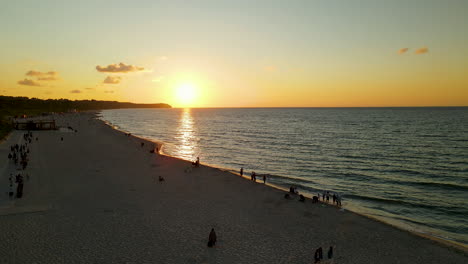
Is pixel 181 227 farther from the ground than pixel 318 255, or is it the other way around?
pixel 318 255

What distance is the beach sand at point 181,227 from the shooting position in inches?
632

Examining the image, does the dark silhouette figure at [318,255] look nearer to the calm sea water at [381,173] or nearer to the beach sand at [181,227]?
the beach sand at [181,227]

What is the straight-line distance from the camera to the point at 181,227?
19.6 metres

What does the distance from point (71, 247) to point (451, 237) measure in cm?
2474

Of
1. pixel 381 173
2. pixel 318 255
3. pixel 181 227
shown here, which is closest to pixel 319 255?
pixel 318 255

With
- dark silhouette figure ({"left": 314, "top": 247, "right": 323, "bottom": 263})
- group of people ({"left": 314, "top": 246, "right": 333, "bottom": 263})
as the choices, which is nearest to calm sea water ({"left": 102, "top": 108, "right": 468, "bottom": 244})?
group of people ({"left": 314, "top": 246, "right": 333, "bottom": 263})

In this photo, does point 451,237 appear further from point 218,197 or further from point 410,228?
point 218,197

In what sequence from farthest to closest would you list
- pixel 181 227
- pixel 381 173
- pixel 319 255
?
pixel 381 173, pixel 181 227, pixel 319 255

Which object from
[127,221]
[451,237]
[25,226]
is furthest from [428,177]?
[25,226]

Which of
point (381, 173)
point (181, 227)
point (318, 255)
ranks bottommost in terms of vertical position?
point (181, 227)

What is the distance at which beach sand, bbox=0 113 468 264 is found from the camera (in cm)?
1606

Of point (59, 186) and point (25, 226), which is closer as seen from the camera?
point (25, 226)

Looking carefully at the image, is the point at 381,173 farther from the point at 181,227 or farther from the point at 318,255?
the point at 181,227

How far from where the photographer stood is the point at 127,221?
20250 mm
